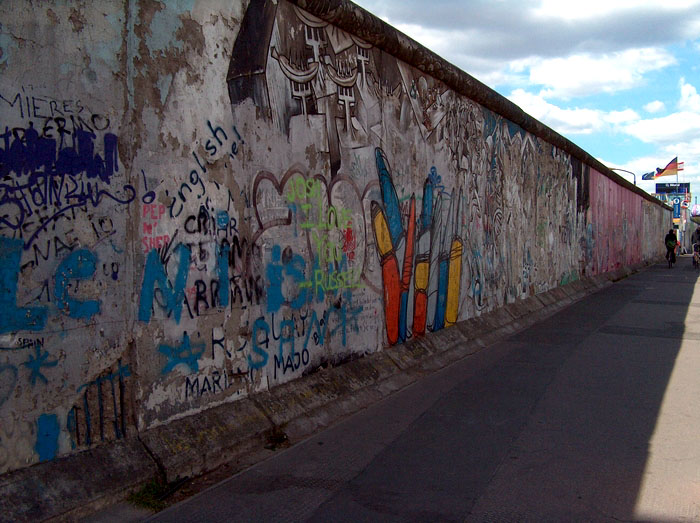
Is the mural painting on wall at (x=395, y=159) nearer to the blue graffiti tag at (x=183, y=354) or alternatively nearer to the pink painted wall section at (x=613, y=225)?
the blue graffiti tag at (x=183, y=354)

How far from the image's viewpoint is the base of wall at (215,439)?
3.64 metres

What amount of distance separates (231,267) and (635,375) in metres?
5.07

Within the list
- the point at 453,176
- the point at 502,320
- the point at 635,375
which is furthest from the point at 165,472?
the point at 502,320

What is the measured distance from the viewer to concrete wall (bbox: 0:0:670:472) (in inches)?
147

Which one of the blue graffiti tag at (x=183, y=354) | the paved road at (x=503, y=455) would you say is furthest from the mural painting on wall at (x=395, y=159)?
the paved road at (x=503, y=455)

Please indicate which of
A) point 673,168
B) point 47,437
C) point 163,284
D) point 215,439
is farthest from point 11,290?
point 673,168

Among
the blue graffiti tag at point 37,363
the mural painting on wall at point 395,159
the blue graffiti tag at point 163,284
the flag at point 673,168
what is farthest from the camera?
the flag at point 673,168

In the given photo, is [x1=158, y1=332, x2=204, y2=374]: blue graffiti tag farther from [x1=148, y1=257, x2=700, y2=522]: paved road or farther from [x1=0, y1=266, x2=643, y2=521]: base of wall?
[x1=148, y1=257, x2=700, y2=522]: paved road

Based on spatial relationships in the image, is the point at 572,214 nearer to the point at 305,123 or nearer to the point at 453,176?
the point at 453,176

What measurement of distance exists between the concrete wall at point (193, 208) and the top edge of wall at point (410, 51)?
0.26ft

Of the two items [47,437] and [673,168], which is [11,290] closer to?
[47,437]

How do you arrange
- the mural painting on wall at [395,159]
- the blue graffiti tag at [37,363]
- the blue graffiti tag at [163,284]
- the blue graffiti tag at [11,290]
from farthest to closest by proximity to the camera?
the mural painting on wall at [395,159] → the blue graffiti tag at [163,284] → the blue graffiti tag at [37,363] → the blue graffiti tag at [11,290]

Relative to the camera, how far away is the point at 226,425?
496 cm

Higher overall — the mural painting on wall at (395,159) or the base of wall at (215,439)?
the mural painting on wall at (395,159)
